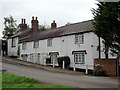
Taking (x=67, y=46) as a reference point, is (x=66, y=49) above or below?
below

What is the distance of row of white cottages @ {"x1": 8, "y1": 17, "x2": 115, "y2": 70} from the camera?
82.4 ft

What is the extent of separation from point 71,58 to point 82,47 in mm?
2651

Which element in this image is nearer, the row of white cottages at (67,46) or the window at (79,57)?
the row of white cottages at (67,46)

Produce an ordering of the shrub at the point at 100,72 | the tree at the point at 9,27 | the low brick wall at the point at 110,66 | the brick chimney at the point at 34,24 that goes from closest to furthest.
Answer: the low brick wall at the point at 110,66 → the shrub at the point at 100,72 → the brick chimney at the point at 34,24 → the tree at the point at 9,27

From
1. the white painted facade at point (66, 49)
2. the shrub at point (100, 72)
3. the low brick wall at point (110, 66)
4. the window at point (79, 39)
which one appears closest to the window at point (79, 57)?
the white painted facade at point (66, 49)

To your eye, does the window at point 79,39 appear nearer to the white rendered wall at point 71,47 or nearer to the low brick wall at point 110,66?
the white rendered wall at point 71,47

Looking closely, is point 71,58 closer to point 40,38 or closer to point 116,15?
point 40,38

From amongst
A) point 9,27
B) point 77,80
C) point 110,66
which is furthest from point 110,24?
point 9,27

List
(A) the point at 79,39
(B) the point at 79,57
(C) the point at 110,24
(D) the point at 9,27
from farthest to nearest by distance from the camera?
(D) the point at 9,27, (A) the point at 79,39, (B) the point at 79,57, (C) the point at 110,24

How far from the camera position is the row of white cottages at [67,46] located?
25128 millimetres

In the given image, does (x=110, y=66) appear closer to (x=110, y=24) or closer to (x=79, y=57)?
(x=110, y=24)

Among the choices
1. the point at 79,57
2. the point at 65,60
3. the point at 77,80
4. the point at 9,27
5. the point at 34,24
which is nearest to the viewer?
the point at 77,80

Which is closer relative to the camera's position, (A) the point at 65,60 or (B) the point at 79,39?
(B) the point at 79,39

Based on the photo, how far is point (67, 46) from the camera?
93.7 feet
